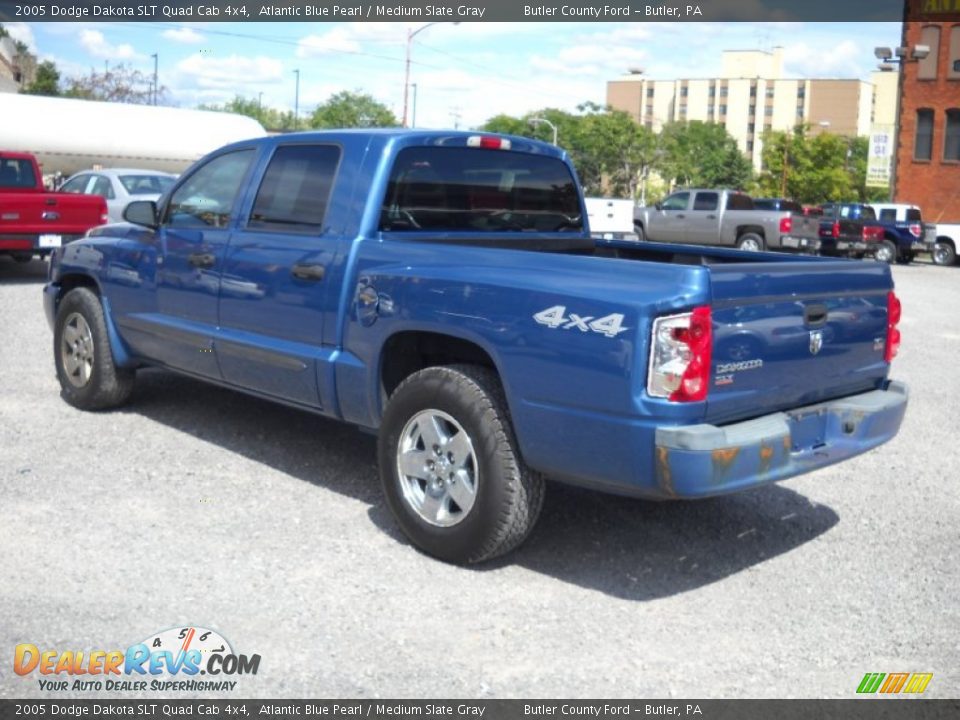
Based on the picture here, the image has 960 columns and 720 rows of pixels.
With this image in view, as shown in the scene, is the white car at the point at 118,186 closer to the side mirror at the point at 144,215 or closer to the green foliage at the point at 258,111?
the side mirror at the point at 144,215

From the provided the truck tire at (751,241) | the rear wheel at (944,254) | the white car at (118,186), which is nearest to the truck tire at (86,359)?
the white car at (118,186)

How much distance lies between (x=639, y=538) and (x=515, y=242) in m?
1.76

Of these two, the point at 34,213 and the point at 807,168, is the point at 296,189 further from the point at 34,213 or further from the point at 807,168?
the point at 807,168

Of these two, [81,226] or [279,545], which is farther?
[81,226]

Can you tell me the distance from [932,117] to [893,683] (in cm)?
4779

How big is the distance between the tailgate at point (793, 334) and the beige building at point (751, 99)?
509 ft

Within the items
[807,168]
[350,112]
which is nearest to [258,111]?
[350,112]

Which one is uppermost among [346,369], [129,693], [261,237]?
[261,237]

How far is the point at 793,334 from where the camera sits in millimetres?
4664

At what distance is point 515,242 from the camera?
6176 mm

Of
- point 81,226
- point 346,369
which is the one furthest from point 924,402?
point 81,226

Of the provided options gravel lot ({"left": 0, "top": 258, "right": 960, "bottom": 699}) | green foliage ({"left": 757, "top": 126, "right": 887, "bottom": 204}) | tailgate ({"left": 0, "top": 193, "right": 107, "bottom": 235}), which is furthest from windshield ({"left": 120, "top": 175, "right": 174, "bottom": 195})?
green foliage ({"left": 757, "top": 126, "right": 887, "bottom": 204})

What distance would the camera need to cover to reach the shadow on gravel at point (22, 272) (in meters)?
16.6

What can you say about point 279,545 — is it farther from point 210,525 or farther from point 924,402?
point 924,402
